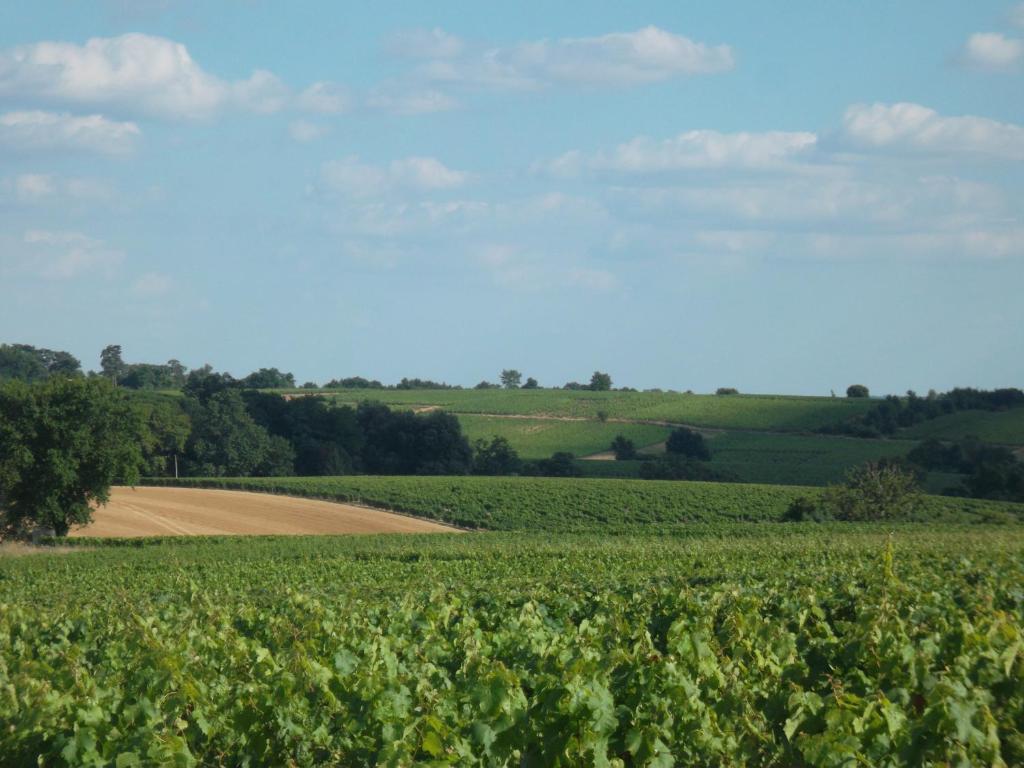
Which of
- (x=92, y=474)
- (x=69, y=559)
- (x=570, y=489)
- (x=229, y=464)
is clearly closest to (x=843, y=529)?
(x=570, y=489)

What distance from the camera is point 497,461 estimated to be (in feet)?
305

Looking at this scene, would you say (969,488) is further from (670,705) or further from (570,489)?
(670,705)

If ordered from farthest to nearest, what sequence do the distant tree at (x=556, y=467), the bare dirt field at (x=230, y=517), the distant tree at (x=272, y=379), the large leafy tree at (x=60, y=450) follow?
the distant tree at (x=272, y=379) → the distant tree at (x=556, y=467) → the bare dirt field at (x=230, y=517) → the large leafy tree at (x=60, y=450)

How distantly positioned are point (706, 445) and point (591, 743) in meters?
101

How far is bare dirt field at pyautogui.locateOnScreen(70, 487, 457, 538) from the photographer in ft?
191

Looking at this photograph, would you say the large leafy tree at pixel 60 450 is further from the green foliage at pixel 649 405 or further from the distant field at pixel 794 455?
the green foliage at pixel 649 405

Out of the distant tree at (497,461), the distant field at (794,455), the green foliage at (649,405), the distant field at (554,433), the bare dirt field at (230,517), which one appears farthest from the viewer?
the green foliage at (649,405)

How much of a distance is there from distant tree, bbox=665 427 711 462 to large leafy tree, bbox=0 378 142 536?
186ft

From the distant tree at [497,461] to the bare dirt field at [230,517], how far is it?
24.7 m

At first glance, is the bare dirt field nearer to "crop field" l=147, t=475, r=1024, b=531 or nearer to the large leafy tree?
"crop field" l=147, t=475, r=1024, b=531

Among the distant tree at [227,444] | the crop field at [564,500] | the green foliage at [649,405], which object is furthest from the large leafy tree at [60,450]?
the green foliage at [649,405]

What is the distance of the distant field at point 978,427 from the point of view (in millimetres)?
96625

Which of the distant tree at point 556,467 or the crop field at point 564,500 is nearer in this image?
the crop field at point 564,500

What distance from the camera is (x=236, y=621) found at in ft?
42.0
